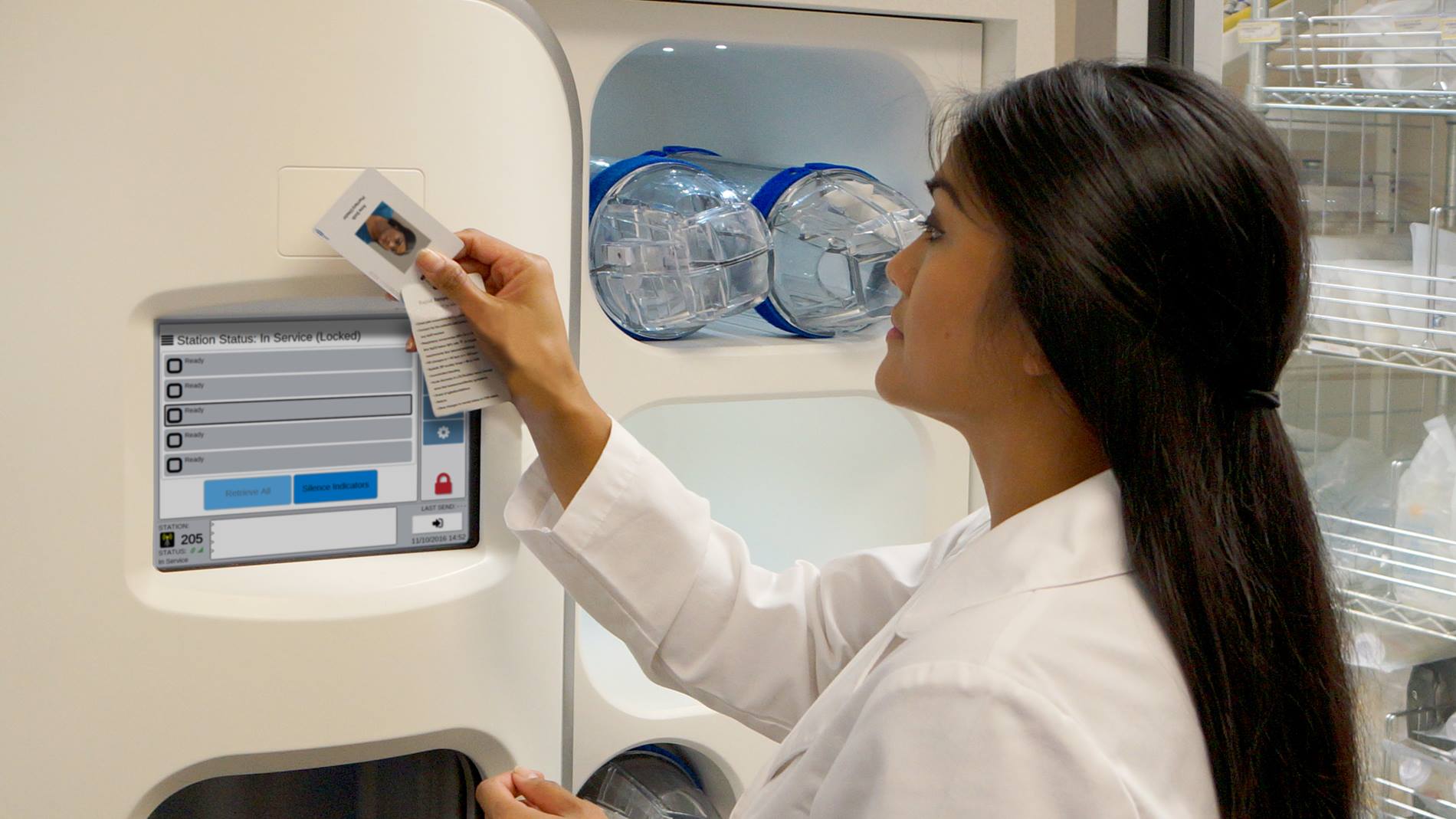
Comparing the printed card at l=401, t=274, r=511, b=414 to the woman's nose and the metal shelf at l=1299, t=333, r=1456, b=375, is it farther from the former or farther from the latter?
the metal shelf at l=1299, t=333, r=1456, b=375

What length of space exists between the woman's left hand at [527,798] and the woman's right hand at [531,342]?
0.24 metres

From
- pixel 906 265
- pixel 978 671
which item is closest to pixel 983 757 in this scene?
pixel 978 671

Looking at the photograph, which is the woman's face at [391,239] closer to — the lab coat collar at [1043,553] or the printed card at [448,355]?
the printed card at [448,355]

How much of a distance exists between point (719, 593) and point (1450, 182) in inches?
40.8

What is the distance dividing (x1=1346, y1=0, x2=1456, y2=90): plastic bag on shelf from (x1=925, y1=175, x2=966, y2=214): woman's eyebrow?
710 mm

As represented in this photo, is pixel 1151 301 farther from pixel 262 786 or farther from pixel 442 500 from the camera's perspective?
pixel 262 786

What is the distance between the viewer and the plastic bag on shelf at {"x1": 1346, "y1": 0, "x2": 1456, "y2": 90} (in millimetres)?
1420

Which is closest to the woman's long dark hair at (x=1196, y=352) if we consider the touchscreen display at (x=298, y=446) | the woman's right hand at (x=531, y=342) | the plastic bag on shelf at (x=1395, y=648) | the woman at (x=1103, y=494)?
the woman at (x=1103, y=494)

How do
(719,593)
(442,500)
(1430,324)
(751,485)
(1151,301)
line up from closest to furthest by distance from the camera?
1. (1151,301)
2. (442,500)
3. (719,593)
4. (1430,324)
5. (751,485)

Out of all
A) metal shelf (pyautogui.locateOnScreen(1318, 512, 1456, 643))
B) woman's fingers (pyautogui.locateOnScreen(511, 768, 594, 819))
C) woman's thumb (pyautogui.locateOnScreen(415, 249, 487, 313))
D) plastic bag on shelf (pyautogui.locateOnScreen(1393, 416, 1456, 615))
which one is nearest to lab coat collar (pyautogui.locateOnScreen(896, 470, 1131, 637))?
woman's fingers (pyautogui.locateOnScreen(511, 768, 594, 819))

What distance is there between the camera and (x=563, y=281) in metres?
1.08

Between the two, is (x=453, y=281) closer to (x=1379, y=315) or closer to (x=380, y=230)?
(x=380, y=230)

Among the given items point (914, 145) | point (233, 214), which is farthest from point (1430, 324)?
point (233, 214)

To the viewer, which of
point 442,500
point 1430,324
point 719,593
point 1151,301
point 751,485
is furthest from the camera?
point 751,485
